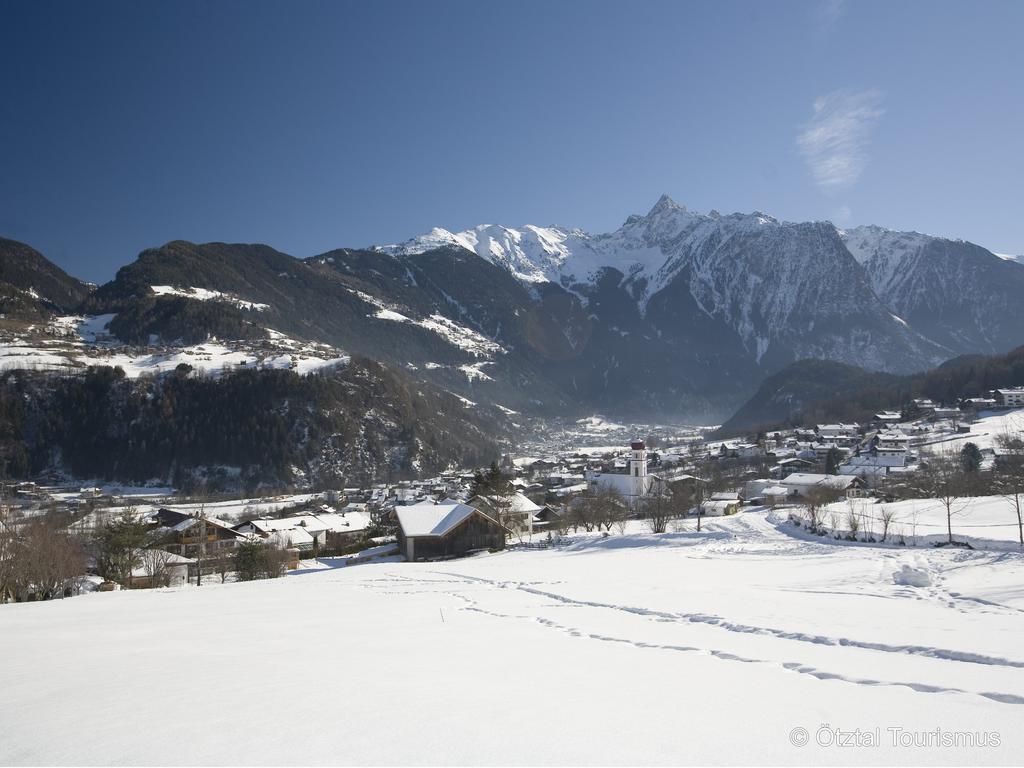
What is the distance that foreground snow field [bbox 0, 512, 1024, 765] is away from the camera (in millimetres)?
5254

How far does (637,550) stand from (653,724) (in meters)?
36.6

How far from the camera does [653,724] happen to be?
5.75 metres

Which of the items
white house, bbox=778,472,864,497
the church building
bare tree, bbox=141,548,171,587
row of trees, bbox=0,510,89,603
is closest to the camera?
row of trees, bbox=0,510,89,603

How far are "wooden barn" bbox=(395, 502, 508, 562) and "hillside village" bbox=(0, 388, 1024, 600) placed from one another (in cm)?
13

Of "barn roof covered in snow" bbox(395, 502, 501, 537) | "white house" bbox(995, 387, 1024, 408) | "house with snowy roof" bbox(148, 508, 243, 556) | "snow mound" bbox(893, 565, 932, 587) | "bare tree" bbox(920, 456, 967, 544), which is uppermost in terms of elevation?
"white house" bbox(995, 387, 1024, 408)

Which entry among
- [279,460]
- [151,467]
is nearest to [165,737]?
[279,460]

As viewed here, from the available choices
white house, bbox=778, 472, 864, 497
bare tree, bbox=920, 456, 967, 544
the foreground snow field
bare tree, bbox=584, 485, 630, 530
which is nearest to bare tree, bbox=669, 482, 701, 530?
bare tree, bbox=584, 485, 630, 530

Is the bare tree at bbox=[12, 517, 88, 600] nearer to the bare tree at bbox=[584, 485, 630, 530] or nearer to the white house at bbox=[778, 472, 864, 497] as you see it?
the bare tree at bbox=[584, 485, 630, 530]

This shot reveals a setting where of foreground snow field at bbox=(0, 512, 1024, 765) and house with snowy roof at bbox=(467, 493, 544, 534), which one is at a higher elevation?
foreground snow field at bbox=(0, 512, 1024, 765)

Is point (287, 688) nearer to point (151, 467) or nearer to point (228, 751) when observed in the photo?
point (228, 751)

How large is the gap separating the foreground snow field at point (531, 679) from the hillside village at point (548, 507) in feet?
70.2

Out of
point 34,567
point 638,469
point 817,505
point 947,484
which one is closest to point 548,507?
point 638,469

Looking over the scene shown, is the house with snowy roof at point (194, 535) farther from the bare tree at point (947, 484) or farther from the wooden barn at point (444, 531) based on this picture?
the bare tree at point (947, 484)

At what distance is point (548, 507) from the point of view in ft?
258
